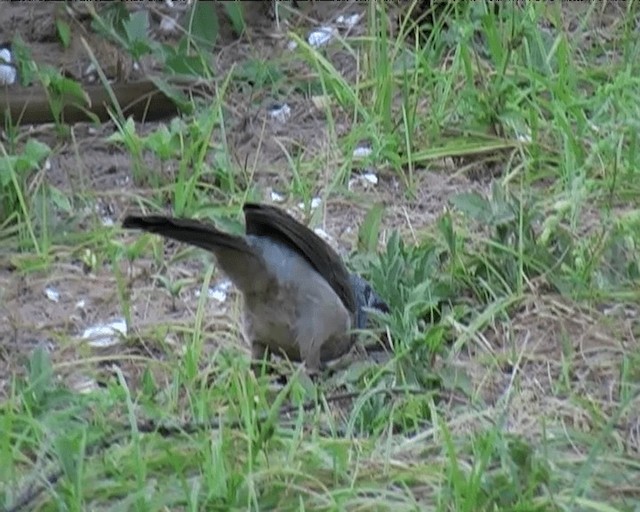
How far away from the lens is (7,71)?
530cm

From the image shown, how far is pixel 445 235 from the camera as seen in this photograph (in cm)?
402

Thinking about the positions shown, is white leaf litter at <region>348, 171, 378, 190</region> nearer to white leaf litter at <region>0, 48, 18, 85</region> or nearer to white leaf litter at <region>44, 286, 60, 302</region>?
white leaf litter at <region>44, 286, 60, 302</region>

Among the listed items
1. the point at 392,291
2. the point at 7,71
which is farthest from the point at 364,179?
the point at 7,71

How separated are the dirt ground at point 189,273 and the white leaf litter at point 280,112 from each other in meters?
0.03

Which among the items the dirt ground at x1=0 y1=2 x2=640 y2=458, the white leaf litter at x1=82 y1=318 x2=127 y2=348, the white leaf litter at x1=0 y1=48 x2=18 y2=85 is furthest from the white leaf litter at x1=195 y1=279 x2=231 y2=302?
the white leaf litter at x1=0 y1=48 x2=18 y2=85

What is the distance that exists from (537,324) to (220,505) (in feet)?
3.84

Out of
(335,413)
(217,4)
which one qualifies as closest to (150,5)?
(217,4)

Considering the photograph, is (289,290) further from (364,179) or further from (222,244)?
(364,179)

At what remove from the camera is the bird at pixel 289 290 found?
3729 mm

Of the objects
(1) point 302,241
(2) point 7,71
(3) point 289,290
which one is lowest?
(2) point 7,71

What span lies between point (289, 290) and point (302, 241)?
12cm

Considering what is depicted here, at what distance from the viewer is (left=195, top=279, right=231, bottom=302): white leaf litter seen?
Result: 13.7 feet

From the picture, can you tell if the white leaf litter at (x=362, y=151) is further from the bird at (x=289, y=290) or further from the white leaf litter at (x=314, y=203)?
the bird at (x=289, y=290)

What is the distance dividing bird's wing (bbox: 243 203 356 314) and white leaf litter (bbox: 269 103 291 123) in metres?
1.28
